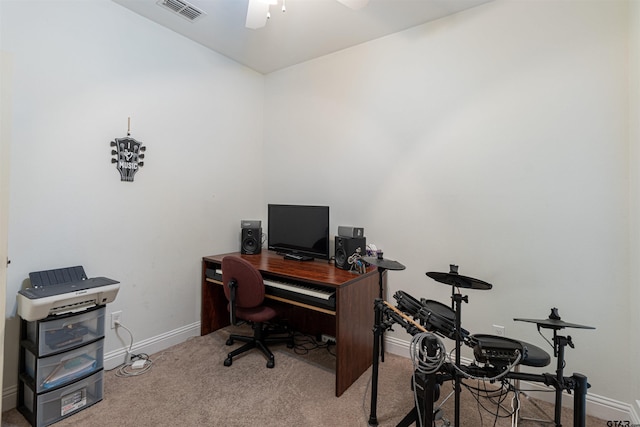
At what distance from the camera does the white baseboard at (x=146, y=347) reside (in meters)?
1.81

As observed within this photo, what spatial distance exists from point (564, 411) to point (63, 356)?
313 cm

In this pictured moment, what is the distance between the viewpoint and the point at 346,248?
7.91ft

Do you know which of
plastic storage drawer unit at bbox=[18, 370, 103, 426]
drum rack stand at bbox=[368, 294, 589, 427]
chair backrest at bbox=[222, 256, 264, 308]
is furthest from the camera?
chair backrest at bbox=[222, 256, 264, 308]

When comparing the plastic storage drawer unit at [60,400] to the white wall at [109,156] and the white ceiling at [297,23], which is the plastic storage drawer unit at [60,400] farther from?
the white ceiling at [297,23]

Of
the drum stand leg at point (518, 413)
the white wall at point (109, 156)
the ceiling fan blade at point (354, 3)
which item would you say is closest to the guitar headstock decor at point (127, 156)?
the white wall at point (109, 156)

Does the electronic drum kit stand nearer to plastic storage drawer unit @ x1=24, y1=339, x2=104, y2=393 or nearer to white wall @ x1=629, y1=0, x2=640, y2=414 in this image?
white wall @ x1=629, y1=0, x2=640, y2=414

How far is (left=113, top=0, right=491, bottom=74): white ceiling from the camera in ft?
7.38

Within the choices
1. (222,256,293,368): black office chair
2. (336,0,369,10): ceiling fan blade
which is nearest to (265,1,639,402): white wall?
(336,0,369,10): ceiling fan blade

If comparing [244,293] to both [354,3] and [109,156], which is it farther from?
[354,3]

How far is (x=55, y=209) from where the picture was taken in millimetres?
1983

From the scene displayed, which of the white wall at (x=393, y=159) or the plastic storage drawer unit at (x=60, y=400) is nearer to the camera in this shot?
the plastic storage drawer unit at (x=60, y=400)

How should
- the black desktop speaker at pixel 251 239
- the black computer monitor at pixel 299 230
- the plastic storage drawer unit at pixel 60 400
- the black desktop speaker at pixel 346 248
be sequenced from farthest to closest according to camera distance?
the black desktop speaker at pixel 251 239 < the black computer monitor at pixel 299 230 < the black desktop speaker at pixel 346 248 < the plastic storage drawer unit at pixel 60 400

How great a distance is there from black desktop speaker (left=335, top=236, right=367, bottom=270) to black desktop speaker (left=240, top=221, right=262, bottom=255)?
0.96 meters

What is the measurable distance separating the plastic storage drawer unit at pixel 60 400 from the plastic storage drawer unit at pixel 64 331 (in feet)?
0.77
